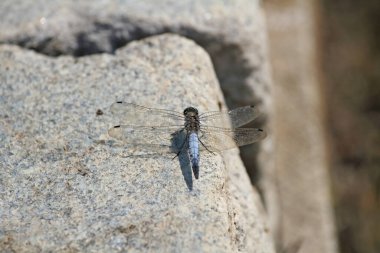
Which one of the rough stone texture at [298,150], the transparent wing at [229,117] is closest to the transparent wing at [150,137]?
the transparent wing at [229,117]

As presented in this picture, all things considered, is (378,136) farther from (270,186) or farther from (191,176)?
(191,176)

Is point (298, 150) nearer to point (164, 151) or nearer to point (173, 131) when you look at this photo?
point (173, 131)

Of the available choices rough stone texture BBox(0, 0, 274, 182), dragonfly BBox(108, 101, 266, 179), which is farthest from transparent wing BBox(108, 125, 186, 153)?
rough stone texture BBox(0, 0, 274, 182)

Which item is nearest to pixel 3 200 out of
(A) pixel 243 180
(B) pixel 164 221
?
(B) pixel 164 221

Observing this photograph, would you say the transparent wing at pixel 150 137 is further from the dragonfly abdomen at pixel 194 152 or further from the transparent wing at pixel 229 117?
the transparent wing at pixel 229 117

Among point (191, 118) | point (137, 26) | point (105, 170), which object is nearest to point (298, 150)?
point (137, 26)

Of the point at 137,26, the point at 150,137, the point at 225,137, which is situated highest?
the point at 137,26

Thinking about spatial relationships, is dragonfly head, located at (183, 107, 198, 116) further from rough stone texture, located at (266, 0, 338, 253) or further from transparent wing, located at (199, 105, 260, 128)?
rough stone texture, located at (266, 0, 338, 253)
